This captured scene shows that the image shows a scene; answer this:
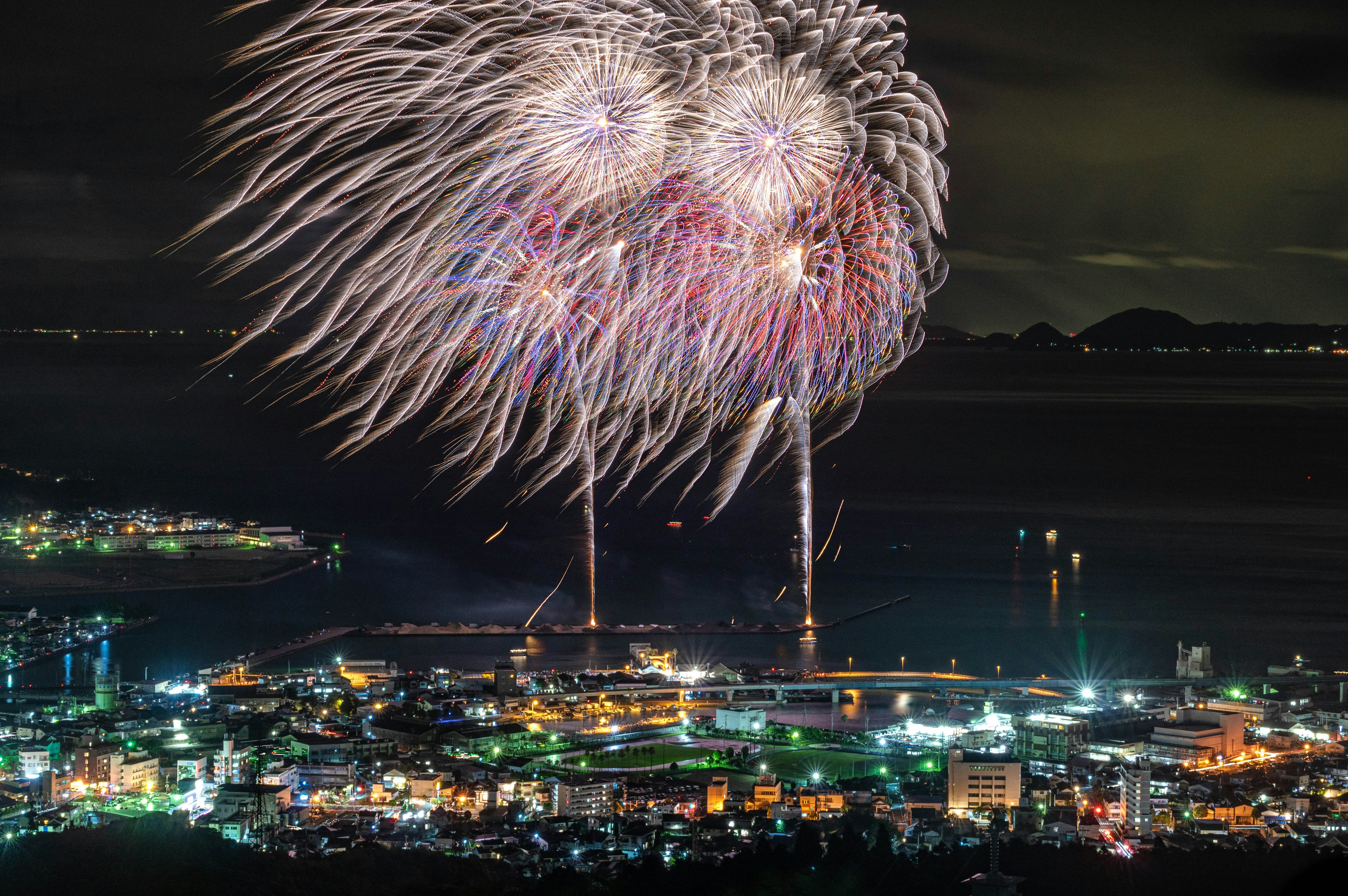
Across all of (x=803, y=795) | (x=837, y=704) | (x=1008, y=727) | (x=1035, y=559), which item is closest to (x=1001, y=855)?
(x=803, y=795)

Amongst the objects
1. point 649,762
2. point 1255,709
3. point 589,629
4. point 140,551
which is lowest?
point 649,762

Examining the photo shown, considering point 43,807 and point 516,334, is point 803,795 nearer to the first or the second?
point 516,334

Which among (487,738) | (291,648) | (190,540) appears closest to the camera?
(487,738)

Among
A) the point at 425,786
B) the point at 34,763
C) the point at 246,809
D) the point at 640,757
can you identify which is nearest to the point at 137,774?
the point at 34,763

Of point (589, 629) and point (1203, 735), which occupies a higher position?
point (589, 629)

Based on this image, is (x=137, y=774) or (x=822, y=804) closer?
(x=822, y=804)

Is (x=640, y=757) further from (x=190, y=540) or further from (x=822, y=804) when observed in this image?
(x=190, y=540)

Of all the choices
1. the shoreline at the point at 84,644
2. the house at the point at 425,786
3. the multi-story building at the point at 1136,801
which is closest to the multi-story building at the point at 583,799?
the house at the point at 425,786
